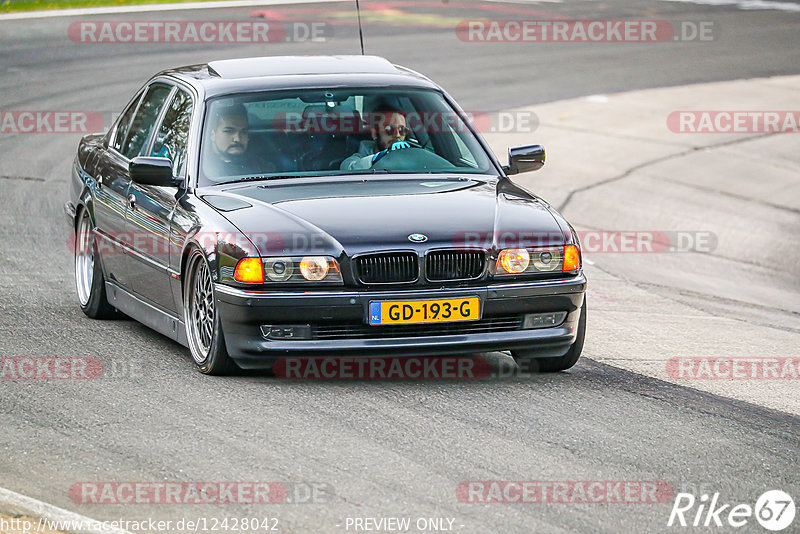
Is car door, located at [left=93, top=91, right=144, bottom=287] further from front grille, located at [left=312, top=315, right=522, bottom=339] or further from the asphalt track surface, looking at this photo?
front grille, located at [left=312, top=315, right=522, bottom=339]

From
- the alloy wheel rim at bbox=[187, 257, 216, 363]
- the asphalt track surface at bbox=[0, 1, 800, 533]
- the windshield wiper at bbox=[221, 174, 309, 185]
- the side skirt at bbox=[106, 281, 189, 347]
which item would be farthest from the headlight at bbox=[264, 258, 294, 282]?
the windshield wiper at bbox=[221, 174, 309, 185]

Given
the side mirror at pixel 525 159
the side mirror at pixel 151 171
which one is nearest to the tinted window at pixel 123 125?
the side mirror at pixel 151 171

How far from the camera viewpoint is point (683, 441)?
6.53 meters

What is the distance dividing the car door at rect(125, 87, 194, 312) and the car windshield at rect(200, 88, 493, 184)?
0.82 ft

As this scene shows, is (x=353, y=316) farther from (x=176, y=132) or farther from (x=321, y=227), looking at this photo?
(x=176, y=132)

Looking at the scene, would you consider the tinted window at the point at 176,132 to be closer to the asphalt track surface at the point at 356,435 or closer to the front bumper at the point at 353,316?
the asphalt track surface at the point at 356,435

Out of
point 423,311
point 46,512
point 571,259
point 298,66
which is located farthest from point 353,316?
point 298,66

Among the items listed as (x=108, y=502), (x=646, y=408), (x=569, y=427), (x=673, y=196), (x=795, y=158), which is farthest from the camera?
(x=795, y=158)

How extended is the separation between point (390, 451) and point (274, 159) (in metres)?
2.69

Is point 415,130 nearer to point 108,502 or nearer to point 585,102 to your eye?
point 108,502

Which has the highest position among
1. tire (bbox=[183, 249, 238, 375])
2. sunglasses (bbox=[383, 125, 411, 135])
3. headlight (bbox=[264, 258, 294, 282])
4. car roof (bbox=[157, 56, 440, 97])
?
car roof (bbox=[157, 56, 440, 97])

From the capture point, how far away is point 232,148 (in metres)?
8.43

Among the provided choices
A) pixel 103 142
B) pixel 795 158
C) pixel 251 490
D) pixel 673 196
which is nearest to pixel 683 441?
pixel 251 490

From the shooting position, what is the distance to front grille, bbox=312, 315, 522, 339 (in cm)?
727
